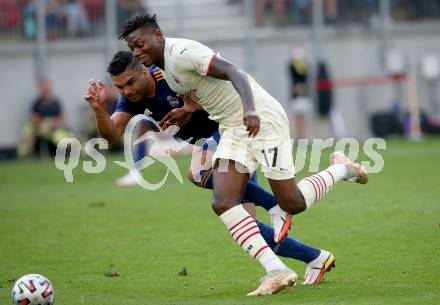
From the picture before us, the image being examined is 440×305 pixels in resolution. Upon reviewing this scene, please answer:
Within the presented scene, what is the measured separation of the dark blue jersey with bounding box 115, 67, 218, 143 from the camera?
893 centimetres

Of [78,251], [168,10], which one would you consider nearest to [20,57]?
[168,10]

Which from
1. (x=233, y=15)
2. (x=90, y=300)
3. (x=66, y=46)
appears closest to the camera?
(x=90, y=300)

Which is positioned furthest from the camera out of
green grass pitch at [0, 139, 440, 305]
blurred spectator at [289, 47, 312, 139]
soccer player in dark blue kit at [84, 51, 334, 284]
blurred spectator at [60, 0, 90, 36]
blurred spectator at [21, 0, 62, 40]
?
blurred spectator at [289, 47, 312, 139]

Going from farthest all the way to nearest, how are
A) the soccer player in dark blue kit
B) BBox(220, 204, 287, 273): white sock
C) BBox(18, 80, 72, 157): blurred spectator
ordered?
BBox(18, 80, 72, 157): blurred spectator < the soccer player in dark blue kit < BBox(220, 204, 287, 273): white sock

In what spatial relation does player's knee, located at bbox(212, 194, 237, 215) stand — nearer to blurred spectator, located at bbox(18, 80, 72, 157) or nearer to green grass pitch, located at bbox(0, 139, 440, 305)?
green grass pitch, located at bbox(0, 139, 440, 305)

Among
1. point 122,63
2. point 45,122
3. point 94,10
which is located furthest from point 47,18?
point 122,63

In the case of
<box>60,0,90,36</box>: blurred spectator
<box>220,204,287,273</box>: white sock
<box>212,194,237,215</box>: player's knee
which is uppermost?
<box>60,0,90,36</box>: blurred spectator

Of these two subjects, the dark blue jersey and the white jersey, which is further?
the dark blue jersey

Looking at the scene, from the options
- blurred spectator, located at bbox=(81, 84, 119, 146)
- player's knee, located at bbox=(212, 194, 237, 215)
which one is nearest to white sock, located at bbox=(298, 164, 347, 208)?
player's knee, located at bbox=(212, 194, 237, 215)

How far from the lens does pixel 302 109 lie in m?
27.4

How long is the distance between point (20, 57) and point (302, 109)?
7703mm

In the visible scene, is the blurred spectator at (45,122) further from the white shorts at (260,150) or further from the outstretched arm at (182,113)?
the white shorts at (260,150)

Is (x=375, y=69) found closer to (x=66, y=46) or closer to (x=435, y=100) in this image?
(x=435, y=100)

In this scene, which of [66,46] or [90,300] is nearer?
[90,300]
